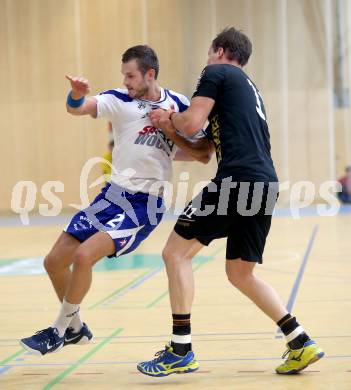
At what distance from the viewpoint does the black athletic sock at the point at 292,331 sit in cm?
492

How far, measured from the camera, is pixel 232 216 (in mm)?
4844

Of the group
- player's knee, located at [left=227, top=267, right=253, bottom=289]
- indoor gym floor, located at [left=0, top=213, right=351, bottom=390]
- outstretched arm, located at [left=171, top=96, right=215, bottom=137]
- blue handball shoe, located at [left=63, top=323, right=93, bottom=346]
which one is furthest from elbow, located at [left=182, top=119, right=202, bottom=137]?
blue handball shoe, located at [left=63, top=323, right=93, bottom=346]

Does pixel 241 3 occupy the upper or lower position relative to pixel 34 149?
upper

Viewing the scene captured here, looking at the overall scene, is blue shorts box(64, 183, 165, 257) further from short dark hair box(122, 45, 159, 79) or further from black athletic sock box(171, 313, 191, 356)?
short dark hair box(122, 45, 159, 79)

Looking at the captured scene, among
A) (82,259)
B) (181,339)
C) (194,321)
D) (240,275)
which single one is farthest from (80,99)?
(194,321)

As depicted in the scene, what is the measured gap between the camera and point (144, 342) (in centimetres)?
598

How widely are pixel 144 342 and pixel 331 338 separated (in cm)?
127

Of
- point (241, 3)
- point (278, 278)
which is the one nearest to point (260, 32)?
point (241, 3)

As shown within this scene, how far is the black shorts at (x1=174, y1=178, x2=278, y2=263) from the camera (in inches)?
190

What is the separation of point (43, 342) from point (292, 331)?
1445mm

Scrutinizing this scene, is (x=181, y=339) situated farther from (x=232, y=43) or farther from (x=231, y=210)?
(x=232, y=43)

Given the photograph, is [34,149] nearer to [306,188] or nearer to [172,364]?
[306,188]

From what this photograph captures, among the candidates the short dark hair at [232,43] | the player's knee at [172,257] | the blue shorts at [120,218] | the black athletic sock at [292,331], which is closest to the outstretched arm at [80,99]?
the blue shorts at [120,218]

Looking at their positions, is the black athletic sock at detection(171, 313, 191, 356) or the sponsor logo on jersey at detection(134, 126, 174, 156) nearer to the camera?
the black athletic sock at detection(171, 313, 191, 356)
